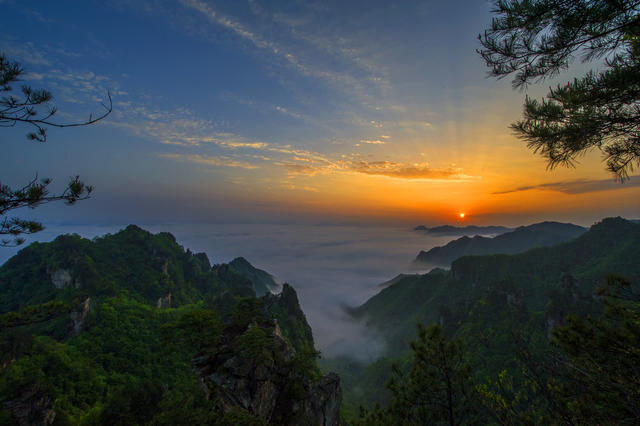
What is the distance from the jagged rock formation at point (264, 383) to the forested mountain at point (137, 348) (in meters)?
0.05

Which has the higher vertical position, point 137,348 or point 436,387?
point 436,387

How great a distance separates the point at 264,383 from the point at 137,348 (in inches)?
1215

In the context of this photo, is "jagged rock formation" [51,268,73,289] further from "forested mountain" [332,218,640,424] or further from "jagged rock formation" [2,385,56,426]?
"forested mountain" [332,218,640,424]

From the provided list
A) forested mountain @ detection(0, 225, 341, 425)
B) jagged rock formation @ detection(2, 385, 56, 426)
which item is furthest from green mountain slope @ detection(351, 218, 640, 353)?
jagged rock formation @ detection(2, 385, 56, 426)

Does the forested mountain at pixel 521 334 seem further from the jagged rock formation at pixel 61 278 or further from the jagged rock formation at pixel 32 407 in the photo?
the jagged rock formation at pixel 61 278

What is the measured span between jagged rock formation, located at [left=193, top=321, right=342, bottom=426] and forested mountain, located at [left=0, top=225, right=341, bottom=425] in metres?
0.05

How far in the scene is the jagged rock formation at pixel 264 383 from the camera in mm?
11664

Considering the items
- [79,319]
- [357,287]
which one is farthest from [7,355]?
[357,287]

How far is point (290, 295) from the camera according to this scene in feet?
175

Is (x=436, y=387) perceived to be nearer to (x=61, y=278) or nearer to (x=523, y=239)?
(x=61, y=278)

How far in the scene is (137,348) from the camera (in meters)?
32.0

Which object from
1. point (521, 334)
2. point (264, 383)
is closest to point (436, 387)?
point (264, 383)

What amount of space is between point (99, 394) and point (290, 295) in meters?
33.5

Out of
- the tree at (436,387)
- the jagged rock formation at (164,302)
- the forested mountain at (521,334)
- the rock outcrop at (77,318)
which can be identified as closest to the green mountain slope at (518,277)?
the forested mountain at (521,334)
